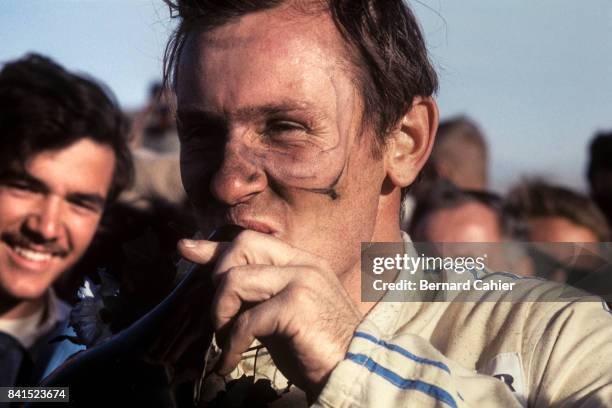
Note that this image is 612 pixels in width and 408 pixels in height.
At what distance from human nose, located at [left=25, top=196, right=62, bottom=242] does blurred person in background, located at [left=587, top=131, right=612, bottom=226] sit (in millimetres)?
2813

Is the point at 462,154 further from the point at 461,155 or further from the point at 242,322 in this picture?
the point at 242,322

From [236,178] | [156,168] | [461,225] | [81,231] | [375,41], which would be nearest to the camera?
[236,178]

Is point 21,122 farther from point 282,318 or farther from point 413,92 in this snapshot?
point 282,318

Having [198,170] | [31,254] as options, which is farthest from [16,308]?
[198,170]

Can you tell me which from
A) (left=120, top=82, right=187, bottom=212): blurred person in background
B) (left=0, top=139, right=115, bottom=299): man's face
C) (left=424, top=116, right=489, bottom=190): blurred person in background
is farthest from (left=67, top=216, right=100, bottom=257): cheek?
(left=424, top=116, right=489, bottom=190): blurred person in background

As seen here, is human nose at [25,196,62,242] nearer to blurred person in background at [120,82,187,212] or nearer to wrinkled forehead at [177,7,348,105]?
blurred person in background at [120,82,187,212]

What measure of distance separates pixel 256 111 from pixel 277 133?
68mm

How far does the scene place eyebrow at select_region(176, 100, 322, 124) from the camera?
6.23 feet

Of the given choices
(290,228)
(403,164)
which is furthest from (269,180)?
(403,164)

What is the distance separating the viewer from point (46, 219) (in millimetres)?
3529

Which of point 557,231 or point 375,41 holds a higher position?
point 375,41

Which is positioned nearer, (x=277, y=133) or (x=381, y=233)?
(x=277, y=133)

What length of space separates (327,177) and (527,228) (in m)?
2.81

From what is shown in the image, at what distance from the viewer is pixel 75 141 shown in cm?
367
